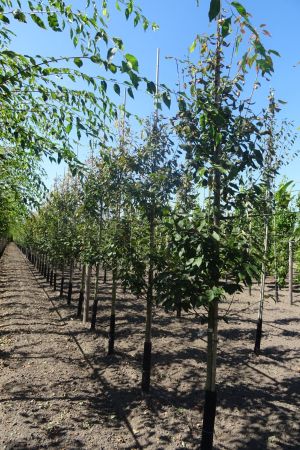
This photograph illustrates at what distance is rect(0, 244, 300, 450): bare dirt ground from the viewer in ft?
22.5

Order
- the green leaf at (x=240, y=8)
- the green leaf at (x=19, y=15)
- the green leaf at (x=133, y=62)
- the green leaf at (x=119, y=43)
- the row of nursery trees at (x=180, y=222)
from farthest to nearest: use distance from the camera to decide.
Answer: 1. the row of nursery trees at (x=180, y=222)
2. the green leaf at (x=19, y=15)
3. the green leaf at (x=119, y=43)
4. the green leaf at (x=133, y=62)
5. the green leaf at (x=240, y=8)

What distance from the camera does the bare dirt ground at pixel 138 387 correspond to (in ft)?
22.5

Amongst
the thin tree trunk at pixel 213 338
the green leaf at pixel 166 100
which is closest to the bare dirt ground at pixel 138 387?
the thin tree trunk at pixel 213 338

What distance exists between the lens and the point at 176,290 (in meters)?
5.30

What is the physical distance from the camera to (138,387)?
29.9 ft

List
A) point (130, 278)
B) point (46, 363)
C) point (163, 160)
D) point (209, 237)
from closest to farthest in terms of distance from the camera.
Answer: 1. point (209, 237)
2. point (130, 278)
3. point (163, 160)
4. point (46, 363)

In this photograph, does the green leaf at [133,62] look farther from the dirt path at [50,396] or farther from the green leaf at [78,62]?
the dirt path at [50,396]

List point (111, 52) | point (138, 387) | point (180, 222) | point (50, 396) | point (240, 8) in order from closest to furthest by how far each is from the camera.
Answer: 1. point (240, 8)
2. point (111, 52)
3. point (180, 222)
4. point (50, 396)
5. point (138, 387)

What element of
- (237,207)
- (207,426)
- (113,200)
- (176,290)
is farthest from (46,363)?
(237,207)

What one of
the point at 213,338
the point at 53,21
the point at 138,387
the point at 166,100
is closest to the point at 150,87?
the point at 166,100

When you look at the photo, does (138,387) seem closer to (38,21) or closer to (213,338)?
(213,338)

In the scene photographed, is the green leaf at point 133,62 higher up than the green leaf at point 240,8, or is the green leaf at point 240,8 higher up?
the green leaf at point 240,8

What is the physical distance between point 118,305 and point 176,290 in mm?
13760

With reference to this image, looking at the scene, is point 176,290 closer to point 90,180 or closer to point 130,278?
point 130,278
